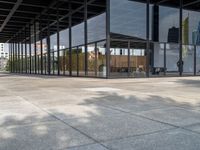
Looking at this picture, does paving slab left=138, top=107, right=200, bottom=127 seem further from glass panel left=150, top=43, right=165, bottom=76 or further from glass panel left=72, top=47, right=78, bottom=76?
glass panel left=72, top=47, right=78, bottom=76

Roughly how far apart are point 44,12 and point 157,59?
15.4 meters

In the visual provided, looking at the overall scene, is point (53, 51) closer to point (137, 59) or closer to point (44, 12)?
point (44, 12)

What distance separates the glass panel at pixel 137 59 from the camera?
24.0 m

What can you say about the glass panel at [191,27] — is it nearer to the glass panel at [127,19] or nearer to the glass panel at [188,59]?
the glass panel at [188,59]

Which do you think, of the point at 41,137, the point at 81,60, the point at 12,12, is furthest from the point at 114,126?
A: the point at 12,12

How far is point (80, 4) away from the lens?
1111 inches

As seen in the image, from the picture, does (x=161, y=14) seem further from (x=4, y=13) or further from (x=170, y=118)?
(x=170, y=118)

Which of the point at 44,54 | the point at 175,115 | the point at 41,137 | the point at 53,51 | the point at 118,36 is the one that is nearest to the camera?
the point at 41,137

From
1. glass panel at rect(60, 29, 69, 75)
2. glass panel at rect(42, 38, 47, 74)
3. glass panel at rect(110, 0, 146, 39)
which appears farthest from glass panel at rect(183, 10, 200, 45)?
glass panel at rect(42, 38, 47, 74)

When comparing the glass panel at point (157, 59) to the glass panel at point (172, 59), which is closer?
the glass panel at point (157, 59)

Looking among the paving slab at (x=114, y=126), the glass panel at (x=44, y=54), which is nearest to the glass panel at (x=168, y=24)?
the glass panel at (x=44, y=54)

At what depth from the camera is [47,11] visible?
3303 cm

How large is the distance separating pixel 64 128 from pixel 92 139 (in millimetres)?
896

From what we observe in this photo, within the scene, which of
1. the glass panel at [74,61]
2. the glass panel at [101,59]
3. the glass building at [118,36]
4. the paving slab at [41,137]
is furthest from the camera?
the glass panel at [74,61]
